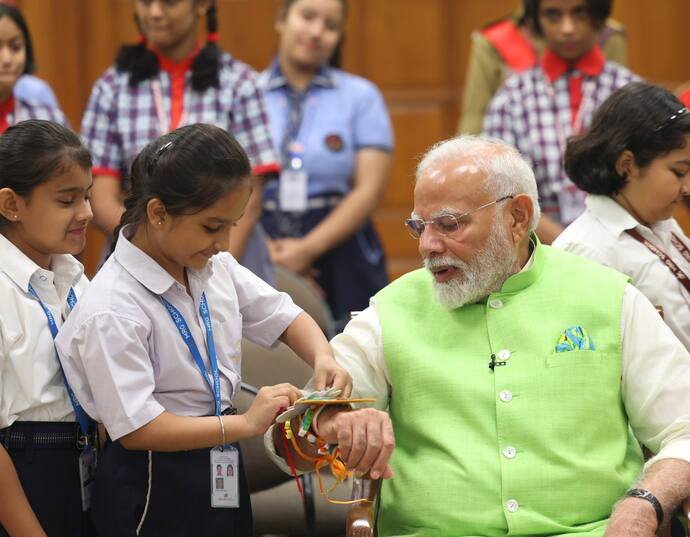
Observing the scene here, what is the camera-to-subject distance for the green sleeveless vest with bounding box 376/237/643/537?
283 centimetres

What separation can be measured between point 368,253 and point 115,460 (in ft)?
8.95

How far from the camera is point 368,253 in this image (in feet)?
17.4

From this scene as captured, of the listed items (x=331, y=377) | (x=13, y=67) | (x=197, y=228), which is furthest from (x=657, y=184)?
(x=13, y=67)

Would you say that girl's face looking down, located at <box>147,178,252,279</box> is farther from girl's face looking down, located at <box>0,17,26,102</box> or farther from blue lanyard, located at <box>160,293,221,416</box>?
girl's face looking down, located at <box>0,17,26,102</box>

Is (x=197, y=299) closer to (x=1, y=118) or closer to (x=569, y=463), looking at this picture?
(x=569, y=463)

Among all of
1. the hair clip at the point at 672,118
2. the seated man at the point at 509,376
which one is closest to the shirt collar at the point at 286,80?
the hair clip at the point at 672,118

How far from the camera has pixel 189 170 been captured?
262 centimetres

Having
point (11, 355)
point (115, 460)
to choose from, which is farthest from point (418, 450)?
point (11, 355)

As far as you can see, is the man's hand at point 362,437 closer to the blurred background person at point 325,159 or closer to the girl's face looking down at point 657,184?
the girl's face looking down at point 657,184

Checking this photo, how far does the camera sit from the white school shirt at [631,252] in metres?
3.46

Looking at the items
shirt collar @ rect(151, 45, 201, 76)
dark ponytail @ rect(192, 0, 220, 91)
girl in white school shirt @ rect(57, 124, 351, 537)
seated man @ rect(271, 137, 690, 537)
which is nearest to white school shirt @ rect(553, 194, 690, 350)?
seated man @ rect(271, 137, 690, 537)

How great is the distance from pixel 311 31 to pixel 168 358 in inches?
110

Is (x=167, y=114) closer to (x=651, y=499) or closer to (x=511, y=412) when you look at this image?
(x=511, y=412)

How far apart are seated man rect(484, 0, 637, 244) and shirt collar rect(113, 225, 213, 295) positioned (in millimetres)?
2335
